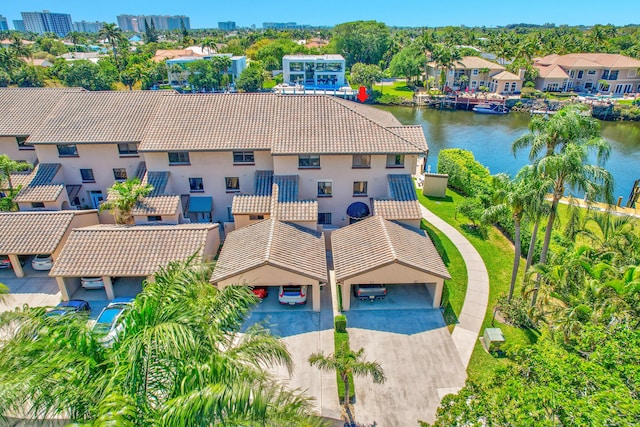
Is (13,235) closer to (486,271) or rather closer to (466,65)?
(486,271)

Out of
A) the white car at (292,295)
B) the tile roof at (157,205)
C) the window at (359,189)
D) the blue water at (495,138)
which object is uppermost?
the window at (359,189)

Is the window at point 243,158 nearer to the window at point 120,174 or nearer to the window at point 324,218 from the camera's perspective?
the window at point 324,218

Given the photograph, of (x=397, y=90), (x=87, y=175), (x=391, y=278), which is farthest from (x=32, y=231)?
(x=397, y=90)

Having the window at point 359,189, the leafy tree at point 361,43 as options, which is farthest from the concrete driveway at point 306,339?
the leafy tree at point 361,43


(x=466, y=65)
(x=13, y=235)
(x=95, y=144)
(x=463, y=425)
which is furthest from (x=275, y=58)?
(x=463, y=425)

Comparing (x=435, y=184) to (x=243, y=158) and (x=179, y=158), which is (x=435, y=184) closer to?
(x=243, y=158)

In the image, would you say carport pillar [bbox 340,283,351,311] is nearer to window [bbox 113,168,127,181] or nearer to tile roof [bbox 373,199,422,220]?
tile roof [bbox 373,199,422,220]
